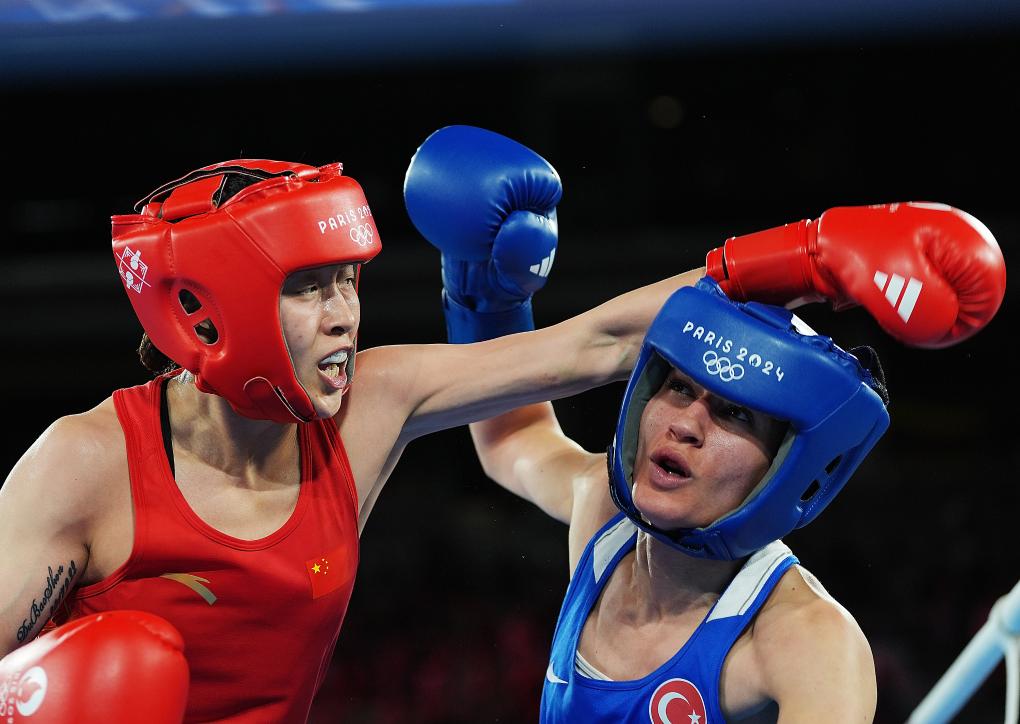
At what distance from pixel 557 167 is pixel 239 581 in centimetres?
597

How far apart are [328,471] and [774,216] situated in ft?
19.6

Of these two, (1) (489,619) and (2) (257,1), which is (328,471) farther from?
(1) (489,619)

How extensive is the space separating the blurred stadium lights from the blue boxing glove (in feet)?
14.6

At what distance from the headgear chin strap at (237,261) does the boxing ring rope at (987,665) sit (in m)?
1.09

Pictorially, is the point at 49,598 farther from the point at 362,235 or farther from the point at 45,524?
the point at 362,235

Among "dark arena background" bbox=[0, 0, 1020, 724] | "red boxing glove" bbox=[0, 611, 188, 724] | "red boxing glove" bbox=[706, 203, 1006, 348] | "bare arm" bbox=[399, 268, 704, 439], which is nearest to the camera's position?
"red boxing glove" bbox=[0, 611, 188, 724]

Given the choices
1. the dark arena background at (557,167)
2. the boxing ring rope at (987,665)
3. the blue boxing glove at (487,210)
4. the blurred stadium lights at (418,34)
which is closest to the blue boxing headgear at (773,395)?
the boxing ring rope at (987,665)

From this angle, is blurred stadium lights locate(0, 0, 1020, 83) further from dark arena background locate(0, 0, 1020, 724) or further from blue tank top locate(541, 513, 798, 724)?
blue tank top locate(541, 513, 798, 724)

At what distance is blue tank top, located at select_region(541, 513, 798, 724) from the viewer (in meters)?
2.03

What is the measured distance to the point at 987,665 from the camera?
160cm

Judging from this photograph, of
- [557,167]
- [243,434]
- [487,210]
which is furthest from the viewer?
[557,167]

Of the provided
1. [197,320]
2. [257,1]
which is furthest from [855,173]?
[197,320]

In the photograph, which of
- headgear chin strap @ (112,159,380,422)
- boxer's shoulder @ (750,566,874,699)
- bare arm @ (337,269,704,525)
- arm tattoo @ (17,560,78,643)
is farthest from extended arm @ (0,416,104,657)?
boxer's shoulder @ (750,566,874,699)

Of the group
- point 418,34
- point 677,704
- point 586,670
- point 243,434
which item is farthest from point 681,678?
→ point 418,34
